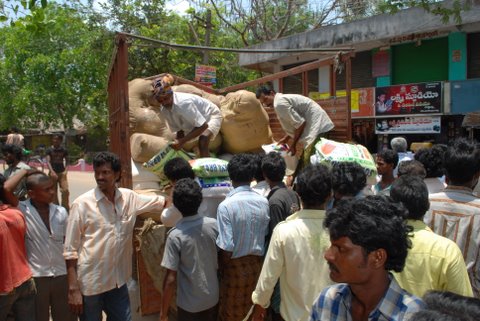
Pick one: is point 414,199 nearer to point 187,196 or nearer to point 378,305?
point 378,305

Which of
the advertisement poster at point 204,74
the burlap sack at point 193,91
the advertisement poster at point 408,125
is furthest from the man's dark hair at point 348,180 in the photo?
the advertisement poster at point 408,125

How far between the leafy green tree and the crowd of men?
14.4m

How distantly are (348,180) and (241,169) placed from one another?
719 millimetres

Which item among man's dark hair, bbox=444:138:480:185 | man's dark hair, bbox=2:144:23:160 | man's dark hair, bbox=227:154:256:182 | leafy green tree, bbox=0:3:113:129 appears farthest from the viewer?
leafy green tree, bbox=0:3:113:129

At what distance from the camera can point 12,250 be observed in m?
2.53

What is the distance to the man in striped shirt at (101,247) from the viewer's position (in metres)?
2.57

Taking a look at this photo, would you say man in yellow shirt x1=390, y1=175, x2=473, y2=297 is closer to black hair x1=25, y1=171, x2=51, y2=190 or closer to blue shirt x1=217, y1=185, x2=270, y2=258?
blue shirt x1=217, y1=185, x2=270, y2=258

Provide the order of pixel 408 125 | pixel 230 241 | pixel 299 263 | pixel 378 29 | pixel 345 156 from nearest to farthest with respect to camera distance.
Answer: pixel 299 263 < pixel 230 241 < pixel 345 156 < pixel 378 29 < pixel 408 125

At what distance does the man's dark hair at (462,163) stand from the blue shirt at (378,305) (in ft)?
3.84

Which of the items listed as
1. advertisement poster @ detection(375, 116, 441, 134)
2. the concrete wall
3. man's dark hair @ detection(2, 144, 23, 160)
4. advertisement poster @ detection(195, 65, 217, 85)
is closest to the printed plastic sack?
man's dark hair @ detection(2, 144, 23, 160)

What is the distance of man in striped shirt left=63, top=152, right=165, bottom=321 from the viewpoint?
2566mm

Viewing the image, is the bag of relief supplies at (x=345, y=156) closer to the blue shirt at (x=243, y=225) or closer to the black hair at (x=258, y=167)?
the black hair at (x=258, y=167)

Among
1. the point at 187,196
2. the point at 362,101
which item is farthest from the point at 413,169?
the point at 362,101

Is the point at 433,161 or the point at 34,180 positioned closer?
the point at 34,180
